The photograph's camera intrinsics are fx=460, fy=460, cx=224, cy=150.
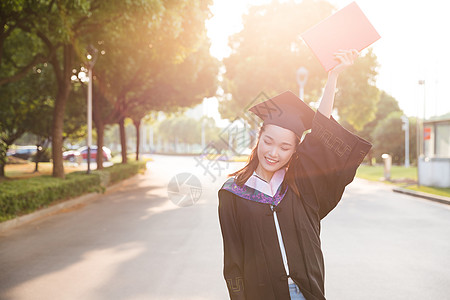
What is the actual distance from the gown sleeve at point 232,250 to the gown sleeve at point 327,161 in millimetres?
381

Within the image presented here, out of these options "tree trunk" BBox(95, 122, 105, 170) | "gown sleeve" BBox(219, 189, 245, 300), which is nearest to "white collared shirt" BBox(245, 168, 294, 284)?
"gown sleeve" BBox(219, 189, 245, 300)

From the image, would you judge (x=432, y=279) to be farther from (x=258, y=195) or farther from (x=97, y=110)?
(x=97, y=110)

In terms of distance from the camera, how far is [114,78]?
77.8ft

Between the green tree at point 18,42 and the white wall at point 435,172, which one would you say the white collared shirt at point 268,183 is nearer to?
the green tree at point 18,42

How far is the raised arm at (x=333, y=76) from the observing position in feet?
7.46

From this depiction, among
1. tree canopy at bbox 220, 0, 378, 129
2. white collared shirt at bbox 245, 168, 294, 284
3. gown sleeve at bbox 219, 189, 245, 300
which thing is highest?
tree canopy at bbox 220, 0, 378, 129

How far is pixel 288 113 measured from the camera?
7.98 ft

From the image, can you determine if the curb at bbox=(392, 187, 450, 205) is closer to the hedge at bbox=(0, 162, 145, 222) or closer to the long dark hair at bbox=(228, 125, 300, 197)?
the hedge at bbox=(0, 162, 145, 222)

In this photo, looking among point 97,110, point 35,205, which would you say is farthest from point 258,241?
point 97,110

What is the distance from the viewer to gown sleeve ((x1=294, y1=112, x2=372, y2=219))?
2.33 metres

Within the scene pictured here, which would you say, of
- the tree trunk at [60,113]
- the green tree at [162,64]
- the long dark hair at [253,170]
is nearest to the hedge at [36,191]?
the tree trunk at [60,113]

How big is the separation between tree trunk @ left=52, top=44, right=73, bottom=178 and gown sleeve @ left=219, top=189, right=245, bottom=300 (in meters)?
13.1

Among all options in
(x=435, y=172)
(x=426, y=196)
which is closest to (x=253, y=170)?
(x=426, y=196)

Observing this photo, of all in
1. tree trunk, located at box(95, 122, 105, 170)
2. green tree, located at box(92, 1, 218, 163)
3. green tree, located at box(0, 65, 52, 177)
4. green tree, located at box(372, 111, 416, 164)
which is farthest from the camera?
green tree, located at box(372, 111, 416, 164)
